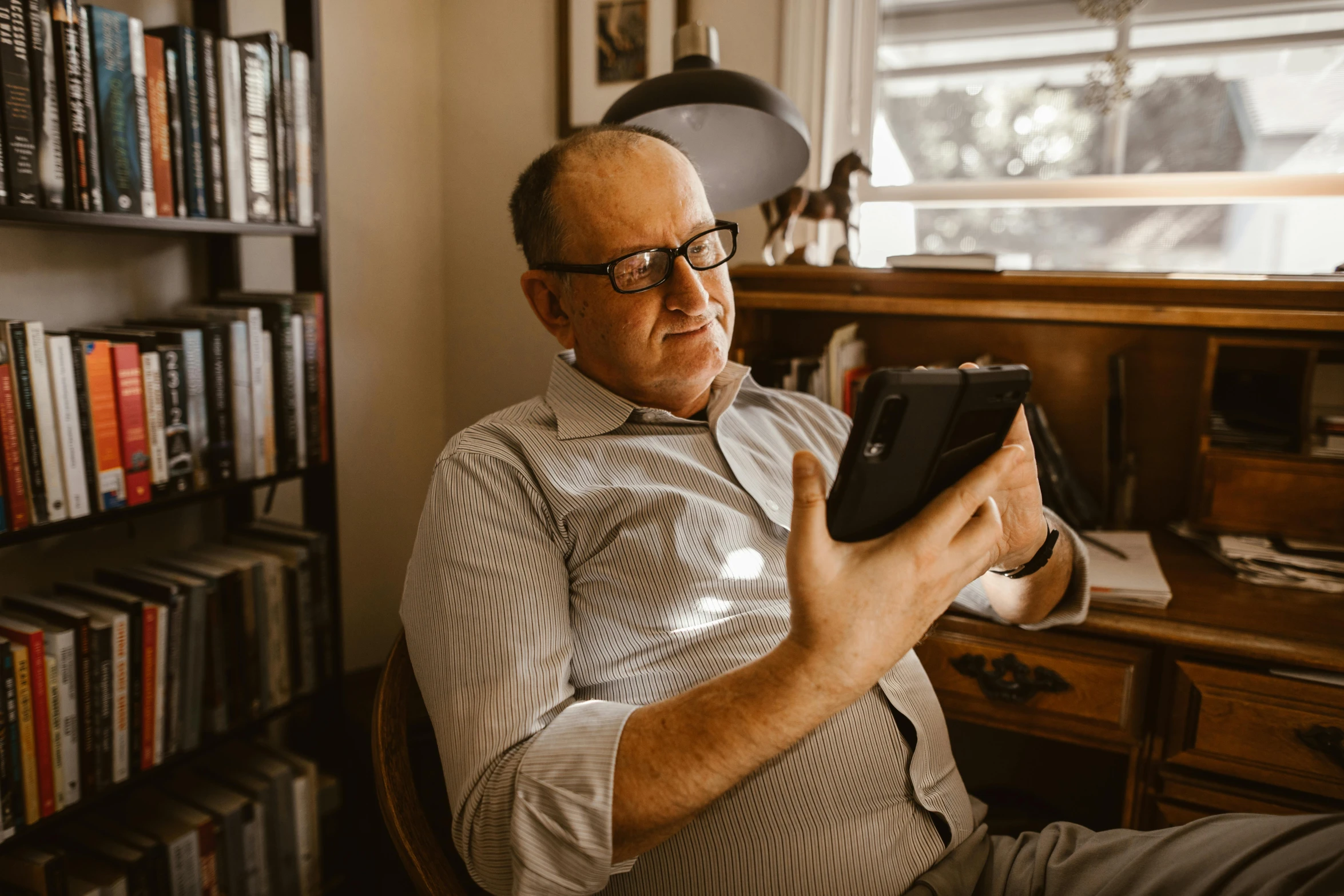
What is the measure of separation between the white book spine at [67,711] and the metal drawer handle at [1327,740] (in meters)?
1.65

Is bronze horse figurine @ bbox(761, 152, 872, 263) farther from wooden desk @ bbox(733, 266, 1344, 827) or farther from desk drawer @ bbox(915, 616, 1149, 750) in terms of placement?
desk drawer @ bbox(915, 616, 1149, 750)

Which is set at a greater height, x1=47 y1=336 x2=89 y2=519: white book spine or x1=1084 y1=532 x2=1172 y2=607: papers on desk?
x1=47 y1=336 x2=89 y2=519: white book spine

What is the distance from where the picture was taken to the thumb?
2.12 feet

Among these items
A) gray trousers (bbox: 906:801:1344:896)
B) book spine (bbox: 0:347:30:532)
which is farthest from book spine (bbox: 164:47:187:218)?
gray trousers (bbox: 906:801:1344:896)

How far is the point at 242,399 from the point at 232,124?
0.45 m

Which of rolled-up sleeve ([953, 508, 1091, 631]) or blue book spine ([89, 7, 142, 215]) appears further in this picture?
blue book spine ([89, 7, 142, 215])

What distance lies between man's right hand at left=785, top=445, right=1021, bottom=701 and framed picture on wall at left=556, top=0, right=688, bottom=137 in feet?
4.91

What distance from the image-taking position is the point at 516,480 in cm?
94

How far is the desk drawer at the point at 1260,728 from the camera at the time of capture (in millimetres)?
1034

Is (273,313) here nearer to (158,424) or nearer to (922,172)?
(158,424)

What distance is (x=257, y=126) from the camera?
1.42m

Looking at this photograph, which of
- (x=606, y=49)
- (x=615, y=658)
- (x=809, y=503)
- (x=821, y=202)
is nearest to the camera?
(x=809, y=503)

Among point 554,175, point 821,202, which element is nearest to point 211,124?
point 554,175

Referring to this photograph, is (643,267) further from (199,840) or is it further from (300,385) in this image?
(199,840)
